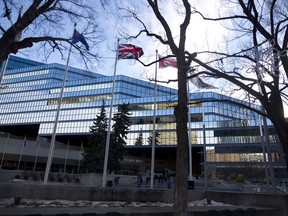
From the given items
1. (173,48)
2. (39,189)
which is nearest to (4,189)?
(39,189)

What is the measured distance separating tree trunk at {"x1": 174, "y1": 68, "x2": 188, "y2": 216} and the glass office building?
126 feet

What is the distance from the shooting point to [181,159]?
749cm

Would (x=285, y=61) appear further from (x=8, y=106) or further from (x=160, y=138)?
(x=8, y=106)

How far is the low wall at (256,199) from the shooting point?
12.2 metres

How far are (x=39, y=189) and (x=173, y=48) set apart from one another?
9.66m

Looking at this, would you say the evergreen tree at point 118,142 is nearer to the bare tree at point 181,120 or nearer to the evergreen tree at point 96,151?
the evergreen tree at point 96,151

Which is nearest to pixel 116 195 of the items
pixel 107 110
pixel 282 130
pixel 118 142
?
pixel 282 130

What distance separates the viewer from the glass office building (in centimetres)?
5759

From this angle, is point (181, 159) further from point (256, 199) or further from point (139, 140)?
point (139, 140)

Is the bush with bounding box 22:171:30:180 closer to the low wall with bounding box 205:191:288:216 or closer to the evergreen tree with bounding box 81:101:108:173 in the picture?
the evergreen tree with bounding box 81:101:108:173

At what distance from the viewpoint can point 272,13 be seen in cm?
1073

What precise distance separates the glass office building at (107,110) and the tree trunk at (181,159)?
38.5 meters

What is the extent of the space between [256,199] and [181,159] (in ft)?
30.1

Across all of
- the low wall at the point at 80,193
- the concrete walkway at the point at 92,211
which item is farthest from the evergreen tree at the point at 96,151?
the concrete walkway at the point at 92,211
